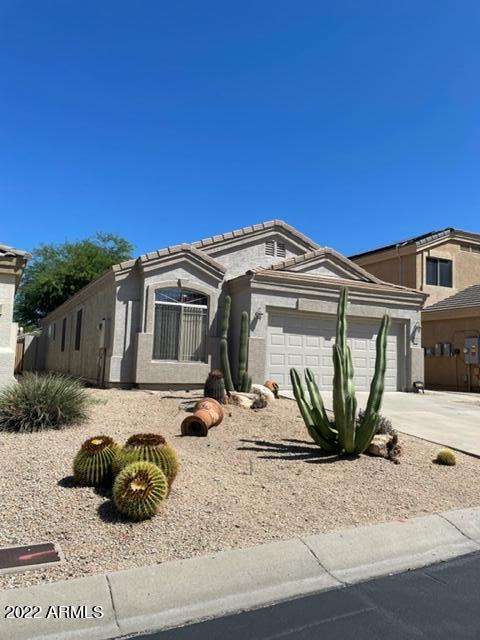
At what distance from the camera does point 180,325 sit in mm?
15477

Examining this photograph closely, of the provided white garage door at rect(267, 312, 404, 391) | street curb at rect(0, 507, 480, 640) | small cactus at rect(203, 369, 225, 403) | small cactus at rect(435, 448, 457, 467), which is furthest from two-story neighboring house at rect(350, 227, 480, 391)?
street curb at rect(0, 507, 480, 640)

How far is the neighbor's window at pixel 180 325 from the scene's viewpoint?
600 inches

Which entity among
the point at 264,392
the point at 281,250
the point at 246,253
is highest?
the point at 281,250

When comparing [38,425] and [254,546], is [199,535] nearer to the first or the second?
[254,546]

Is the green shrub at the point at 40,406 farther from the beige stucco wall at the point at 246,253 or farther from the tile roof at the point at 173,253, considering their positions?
the beige stucco wall at the point at 246,253

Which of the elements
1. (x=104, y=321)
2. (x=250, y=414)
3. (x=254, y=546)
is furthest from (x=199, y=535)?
(x=104, y=321)

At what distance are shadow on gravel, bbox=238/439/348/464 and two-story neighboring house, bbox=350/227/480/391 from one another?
46.2ft

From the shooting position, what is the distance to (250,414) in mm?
10812

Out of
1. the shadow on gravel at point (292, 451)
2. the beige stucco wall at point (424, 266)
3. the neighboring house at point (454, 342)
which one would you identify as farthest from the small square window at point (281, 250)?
the shadow on gravel at point (292, 451)

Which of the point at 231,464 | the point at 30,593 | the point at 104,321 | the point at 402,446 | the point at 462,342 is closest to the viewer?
the point at 30,593

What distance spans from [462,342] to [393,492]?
53.2 feet

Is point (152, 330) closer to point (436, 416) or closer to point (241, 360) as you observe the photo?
point (241, 360)

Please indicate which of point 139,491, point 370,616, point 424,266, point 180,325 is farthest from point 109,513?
point 424,266

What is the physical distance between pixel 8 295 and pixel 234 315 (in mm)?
6642
